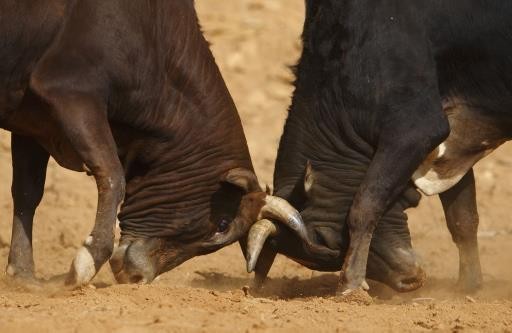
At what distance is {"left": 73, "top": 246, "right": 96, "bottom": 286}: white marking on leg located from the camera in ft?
25.5

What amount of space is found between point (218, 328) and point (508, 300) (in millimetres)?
2360

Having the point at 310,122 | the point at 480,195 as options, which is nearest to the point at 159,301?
the point at 310,122

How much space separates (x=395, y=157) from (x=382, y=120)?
0.25 m

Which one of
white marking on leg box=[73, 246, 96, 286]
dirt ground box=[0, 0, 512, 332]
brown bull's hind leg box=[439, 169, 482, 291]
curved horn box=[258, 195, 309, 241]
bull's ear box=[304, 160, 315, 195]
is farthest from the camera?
brown bull's hind leg box=[439, 169, 482, 291]

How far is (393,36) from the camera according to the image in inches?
334

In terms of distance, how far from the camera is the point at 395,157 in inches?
333

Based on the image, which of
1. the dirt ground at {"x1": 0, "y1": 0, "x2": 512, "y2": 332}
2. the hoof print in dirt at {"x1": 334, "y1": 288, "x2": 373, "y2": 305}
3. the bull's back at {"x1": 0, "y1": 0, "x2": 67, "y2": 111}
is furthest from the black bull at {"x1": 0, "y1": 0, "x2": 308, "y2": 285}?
the hoof print in dirt at {"x1": 334, "y1": 288, "x2": 373, "y2": 305}

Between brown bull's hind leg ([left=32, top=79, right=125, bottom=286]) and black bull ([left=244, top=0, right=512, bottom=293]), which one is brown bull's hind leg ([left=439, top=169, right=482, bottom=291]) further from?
brown bull's hind leg ([left=32, top=79, right=125, bottom=286])

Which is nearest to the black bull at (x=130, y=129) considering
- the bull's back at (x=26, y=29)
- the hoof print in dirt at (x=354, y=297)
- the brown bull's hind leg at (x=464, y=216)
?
the bull's back at (x=26, y=29)

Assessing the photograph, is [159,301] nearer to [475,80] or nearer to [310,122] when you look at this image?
[310,122]

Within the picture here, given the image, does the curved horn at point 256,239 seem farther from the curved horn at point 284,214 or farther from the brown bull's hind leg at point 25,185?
the brown bull's hind leg at point 25,185

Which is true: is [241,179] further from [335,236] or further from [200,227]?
[335,236]

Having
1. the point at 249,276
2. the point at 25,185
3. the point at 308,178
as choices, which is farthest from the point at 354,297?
the point at 25,185

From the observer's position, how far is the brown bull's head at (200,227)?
8.57 metres
